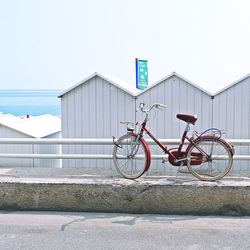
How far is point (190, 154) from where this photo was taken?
14.5 ft

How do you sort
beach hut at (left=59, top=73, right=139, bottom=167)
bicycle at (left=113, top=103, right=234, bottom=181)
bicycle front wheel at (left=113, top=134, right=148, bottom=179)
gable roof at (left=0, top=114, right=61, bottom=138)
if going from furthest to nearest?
gable roof at (left=0, top=114, right=61, bottom=138), beach hut at (left=59, top=73, right=139, bottom=167), bicycle front wheel at (left=113, top=134, right=148, bottom=179), bicycle at (left=113, top=103, right=234, bottom=181)

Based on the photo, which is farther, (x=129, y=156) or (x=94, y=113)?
(x=94, y=113)

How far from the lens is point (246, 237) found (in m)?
3.66

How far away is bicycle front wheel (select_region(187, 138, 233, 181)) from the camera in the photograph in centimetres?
438

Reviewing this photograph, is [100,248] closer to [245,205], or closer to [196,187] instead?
[196,187]

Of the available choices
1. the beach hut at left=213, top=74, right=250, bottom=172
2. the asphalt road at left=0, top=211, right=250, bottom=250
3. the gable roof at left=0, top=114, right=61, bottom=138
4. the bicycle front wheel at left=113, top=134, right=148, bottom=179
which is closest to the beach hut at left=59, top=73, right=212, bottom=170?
the beach hut at left=213, top=74, right=250, bottom=172

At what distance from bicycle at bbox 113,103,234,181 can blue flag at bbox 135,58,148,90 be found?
585 centimetres

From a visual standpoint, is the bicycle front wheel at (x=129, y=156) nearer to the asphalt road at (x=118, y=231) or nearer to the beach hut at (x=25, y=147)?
the asphalt road at (x=118, y=231)

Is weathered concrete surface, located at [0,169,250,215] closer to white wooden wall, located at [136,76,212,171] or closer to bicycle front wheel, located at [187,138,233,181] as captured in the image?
bicycle front wheel, located at [187,138,233,181]

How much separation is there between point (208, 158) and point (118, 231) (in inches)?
53.3

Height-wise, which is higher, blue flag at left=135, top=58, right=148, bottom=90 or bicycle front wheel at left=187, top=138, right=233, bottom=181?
blue flag at left=135, top=58, right=148, bottom=90

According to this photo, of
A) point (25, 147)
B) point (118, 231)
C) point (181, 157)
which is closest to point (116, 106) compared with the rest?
point (25, 147)

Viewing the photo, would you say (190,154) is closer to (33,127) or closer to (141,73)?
(33,127)

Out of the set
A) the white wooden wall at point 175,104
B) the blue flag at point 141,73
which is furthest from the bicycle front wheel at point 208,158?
the blue flag at point 141,73
